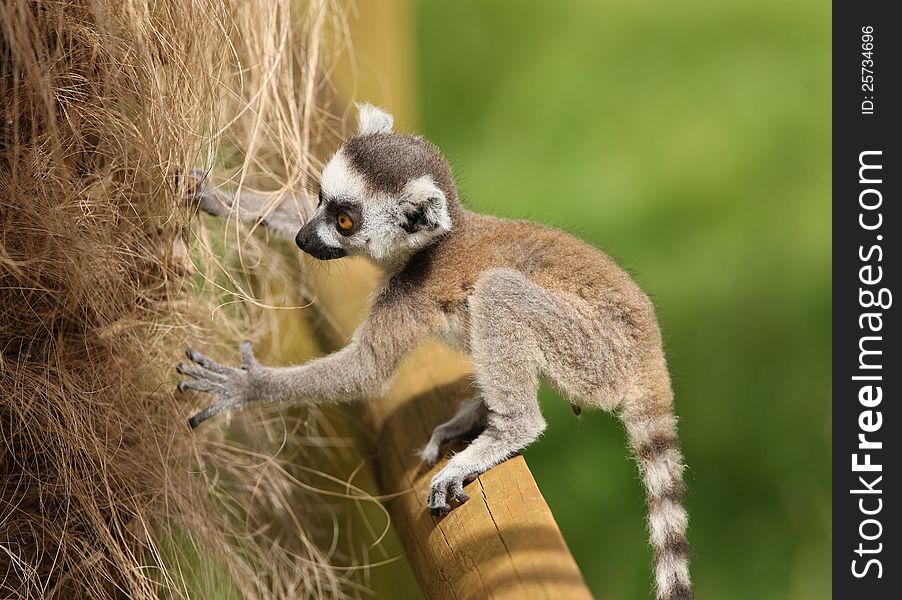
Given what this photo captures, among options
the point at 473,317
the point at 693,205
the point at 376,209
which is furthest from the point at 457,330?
the point at 693,205

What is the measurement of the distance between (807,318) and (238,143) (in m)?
2.67

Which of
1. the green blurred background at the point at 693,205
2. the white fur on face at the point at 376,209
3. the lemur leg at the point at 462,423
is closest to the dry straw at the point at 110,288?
the white fur on face at the point at 376,209

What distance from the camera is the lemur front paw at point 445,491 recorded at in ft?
6.73

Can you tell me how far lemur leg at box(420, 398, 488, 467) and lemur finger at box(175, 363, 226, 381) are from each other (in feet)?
1.70

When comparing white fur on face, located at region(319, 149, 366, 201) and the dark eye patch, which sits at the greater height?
white fur on face, located at region(319, 149, 366, 201)

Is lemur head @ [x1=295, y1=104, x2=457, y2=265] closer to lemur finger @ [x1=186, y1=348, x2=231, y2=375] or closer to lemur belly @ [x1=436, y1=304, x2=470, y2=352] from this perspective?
lemur belly @ [x1=436, y1=304, x2=470, y2=352]

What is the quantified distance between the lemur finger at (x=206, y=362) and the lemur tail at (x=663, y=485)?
38.3 inches

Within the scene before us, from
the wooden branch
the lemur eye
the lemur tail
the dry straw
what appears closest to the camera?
the wooden branch

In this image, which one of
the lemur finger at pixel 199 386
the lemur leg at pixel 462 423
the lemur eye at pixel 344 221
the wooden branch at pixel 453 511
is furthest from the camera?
the lemur eye at pixel 344 221

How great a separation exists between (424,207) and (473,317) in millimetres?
299

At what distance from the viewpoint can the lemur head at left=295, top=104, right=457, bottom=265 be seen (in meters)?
2.49

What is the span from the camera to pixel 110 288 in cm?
211

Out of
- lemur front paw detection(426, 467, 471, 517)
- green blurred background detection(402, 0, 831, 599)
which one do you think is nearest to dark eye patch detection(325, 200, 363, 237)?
lemur front paw detection(426, 467, 471, 517)

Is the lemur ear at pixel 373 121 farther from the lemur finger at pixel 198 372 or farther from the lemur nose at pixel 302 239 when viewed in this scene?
the lemur finger at pixel 198 372
